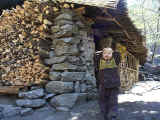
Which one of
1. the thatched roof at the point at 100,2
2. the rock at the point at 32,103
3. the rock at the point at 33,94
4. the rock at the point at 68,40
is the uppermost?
the thatched roof at the point at 100,2

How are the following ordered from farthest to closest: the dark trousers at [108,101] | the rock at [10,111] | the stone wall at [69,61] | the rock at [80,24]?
1. the rock at [80,24]
2. the stone wall at [69,61]
3. the rock at [10,111]
4. the dark trousers at [108,101]

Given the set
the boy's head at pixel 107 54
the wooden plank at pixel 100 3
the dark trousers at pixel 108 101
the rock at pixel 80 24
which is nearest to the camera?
the dark trousers at pixel 108 101

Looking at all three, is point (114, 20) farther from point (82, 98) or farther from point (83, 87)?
point (82, 98)

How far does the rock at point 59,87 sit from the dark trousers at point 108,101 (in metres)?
0.90

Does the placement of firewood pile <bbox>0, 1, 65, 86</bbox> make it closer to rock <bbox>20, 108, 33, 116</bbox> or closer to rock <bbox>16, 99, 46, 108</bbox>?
rock <bbox>16, 99, 46, 108</bbox>

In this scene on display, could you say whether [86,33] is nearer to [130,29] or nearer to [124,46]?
[130,29]

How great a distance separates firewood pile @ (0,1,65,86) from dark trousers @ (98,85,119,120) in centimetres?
153

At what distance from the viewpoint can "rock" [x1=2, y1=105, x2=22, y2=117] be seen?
3469 millimetres

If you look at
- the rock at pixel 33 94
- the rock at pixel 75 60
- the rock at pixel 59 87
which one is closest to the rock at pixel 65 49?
the rock at pixel 75 60

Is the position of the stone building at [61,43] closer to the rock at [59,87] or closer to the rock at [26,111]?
the rock at [59,87]

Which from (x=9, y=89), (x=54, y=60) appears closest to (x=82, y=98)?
(x=54, y=60)

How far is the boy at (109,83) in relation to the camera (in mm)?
2891

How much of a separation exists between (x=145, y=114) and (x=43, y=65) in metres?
2.42

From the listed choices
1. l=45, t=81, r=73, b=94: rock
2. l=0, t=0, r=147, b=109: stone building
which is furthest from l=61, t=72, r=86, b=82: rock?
l=45, t=81, r=73, b=94: rock
